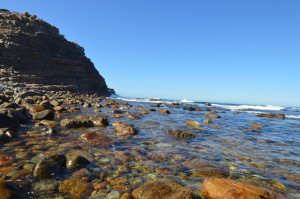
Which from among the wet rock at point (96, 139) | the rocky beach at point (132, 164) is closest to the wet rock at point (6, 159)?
the rocky beach at point (132, 164)

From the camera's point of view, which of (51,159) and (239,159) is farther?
(239,159)

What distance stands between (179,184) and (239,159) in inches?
132

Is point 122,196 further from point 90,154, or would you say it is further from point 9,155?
point 9,155

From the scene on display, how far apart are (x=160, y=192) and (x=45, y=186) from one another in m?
2.33

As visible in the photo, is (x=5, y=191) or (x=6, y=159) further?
(x=6, y=159)

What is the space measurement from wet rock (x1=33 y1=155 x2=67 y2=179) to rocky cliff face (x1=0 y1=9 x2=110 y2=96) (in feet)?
174

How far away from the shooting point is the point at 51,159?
602cm

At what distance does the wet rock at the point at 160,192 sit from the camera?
4.61 meters

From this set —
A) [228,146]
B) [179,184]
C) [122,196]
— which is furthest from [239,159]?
[122,196]

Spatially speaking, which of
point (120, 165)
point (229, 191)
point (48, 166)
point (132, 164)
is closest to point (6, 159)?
point (48, 166)

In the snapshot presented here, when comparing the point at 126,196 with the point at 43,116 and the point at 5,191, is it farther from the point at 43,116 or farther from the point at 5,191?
the point at 43,116

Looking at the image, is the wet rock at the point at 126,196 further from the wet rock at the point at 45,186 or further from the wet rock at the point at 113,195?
the wet rock at the point at 45,186

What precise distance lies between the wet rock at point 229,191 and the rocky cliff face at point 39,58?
5582 centimetres

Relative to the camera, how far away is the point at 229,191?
4645mm
